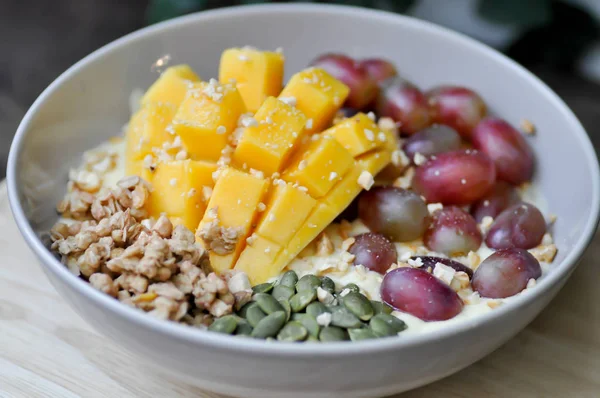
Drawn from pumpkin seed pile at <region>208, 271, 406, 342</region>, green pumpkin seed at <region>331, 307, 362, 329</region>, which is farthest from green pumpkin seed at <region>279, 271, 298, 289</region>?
green pumpkin seed at <region>331, 307, 362, 329</region>

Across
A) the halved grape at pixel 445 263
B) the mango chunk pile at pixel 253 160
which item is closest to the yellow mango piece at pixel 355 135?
the mango chunk pile at pixel 253 160

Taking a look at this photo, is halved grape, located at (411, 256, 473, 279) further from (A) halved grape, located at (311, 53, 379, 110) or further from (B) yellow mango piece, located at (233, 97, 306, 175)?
(A) halved grape, located at (311, 53, 379, 110)

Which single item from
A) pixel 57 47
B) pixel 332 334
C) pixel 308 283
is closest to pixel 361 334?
pixel 332 334

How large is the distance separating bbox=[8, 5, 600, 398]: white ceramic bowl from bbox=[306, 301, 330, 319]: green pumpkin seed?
0.40ft

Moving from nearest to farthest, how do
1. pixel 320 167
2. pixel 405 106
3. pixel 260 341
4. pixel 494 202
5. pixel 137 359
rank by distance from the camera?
pixel 260 341 → pixel 137 359 → pixel 320 167 → pixel 494 202 → pixel 405 106

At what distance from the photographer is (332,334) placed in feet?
3.04

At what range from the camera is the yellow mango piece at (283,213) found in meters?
1.09

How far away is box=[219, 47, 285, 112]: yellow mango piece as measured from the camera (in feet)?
4.19

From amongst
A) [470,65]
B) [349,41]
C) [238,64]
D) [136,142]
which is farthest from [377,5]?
[136,142]

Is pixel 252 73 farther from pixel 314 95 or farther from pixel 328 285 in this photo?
pixel 328 285

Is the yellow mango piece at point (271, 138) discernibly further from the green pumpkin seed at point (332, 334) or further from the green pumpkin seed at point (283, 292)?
the green pumpkin seed at point (332, 334)

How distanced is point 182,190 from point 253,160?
0.44 ft

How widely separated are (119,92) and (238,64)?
320 millimetres

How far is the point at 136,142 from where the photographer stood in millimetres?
1235
